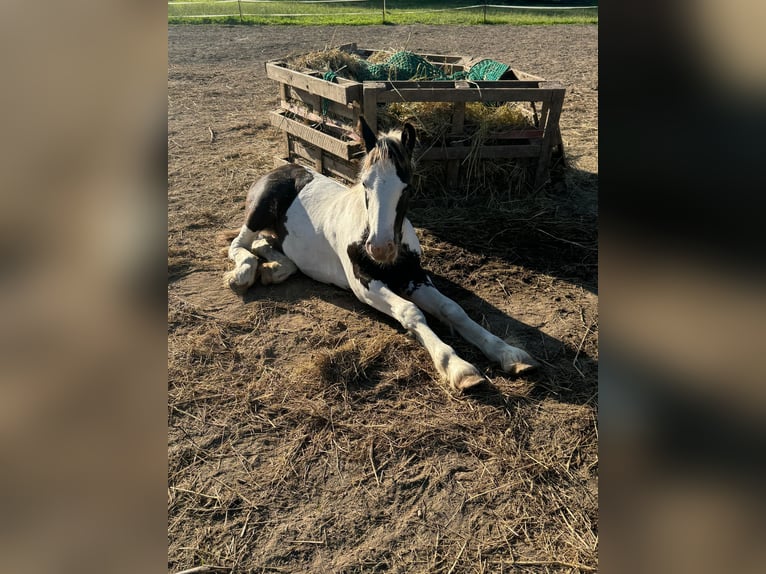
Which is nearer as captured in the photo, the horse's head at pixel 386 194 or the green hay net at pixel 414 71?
the horse's head at pixel 386 194

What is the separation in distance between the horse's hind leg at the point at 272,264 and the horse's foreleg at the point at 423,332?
84cm

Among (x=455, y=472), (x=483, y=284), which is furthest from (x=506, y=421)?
(x=483, y=284)

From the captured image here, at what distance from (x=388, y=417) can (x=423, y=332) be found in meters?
0.74

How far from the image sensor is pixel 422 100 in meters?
5.70

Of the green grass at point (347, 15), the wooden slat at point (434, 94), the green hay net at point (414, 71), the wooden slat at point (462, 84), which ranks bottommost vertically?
the wooden slat at point (434, 94)

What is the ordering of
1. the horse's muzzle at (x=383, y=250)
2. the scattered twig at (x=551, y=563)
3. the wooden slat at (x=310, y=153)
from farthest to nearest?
1. the wooden slat at (x=310, y=153)
2. the horse's muzzle at (x=383, y=250)
3. the scattered twig at (x=551, y=563)

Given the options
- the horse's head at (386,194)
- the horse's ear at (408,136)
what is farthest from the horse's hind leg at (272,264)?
the horse's ear at (408,136)

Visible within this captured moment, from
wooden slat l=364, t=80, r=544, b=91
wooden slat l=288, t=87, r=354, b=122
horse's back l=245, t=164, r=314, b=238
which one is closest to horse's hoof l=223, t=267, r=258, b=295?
horse's back l=245, t=164, r=314, b=238

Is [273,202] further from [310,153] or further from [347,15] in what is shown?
[347,15]

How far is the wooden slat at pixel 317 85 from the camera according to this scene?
18.7 feet

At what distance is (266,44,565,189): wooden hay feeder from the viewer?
5.70 meters

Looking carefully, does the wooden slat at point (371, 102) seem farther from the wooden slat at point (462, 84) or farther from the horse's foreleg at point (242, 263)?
the horse's foreleg at point (242, 263)
